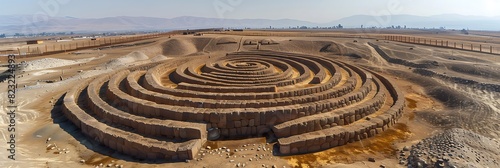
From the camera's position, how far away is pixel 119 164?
8664 mm

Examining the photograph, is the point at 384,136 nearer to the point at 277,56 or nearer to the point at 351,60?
the point at 277,56

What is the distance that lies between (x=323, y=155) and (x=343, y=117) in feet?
8.22

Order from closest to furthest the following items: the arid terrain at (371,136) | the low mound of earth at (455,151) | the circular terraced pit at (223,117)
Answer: the low mound of earth at (455,151), the arid terrain at (371,136), the circular terraced pit at (223,117)

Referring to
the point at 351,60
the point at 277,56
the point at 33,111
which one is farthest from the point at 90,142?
the point at 351,60

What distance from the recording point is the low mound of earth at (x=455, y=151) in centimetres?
812

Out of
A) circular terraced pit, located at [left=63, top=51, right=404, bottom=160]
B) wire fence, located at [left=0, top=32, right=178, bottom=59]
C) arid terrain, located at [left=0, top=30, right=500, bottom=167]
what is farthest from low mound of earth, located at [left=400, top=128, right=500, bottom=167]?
wire fence, located at [left=0, top=32, right=178, bottom=59]

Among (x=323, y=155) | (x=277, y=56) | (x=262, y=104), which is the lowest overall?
(x=323, y=155)

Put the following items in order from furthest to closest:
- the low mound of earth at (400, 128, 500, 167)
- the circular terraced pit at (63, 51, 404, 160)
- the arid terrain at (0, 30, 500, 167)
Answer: the circular terraced pit at (63, 51, 404, 160) < the arid terrain at (0, 30, 500, 167) < the low mound of earth at (400, 128, 500, 167)

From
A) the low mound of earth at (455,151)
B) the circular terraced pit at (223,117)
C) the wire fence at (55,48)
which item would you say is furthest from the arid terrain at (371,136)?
the wire fence at (55,48)

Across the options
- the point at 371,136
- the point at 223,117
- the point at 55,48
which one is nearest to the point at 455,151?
the point at 371,136

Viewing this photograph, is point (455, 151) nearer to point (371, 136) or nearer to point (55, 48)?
point (371, 136)

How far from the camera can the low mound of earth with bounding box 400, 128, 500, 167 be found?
8.12 meters

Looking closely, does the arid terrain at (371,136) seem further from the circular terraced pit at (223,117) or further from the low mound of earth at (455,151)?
the circular terraced pit at (223,117)

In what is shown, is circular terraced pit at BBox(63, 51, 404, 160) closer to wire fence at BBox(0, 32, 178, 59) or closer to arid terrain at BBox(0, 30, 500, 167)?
arid terrain at BBox(0, 30, 500, 167)
